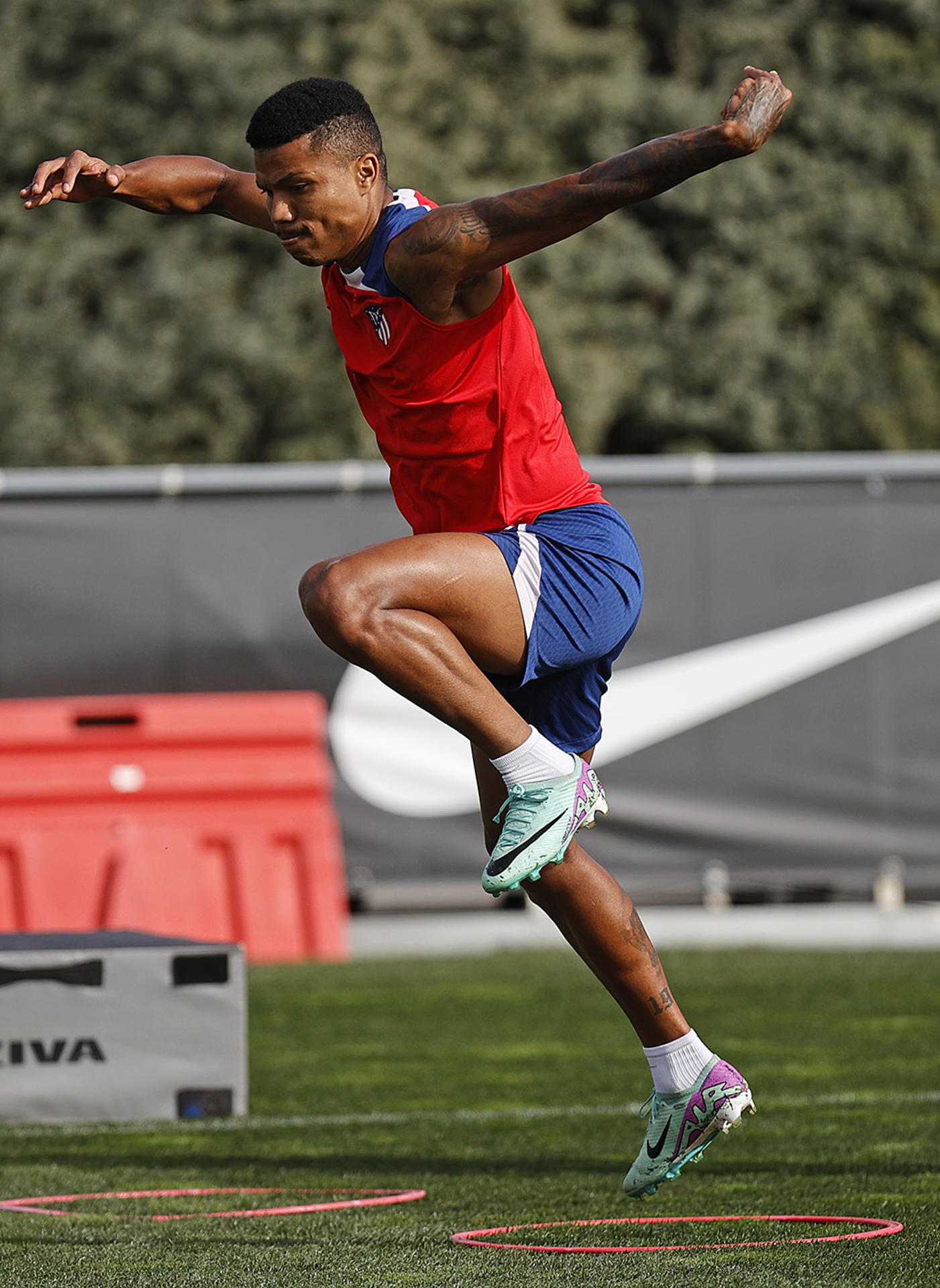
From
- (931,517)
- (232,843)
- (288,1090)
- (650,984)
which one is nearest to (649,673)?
(931,517)

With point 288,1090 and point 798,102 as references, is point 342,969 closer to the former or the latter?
point 288,1090

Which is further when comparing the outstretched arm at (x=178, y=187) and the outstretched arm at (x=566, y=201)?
the outstretched arm at (x=178, y=187)

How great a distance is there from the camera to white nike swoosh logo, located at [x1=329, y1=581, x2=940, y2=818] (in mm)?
10102

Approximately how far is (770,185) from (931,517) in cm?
1325

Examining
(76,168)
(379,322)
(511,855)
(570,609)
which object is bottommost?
(511,855)

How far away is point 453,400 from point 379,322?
24cm

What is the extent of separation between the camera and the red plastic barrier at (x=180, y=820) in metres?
9.41

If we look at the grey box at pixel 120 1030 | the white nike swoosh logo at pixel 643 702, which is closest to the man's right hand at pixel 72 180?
the grey box at pixel 120 1030

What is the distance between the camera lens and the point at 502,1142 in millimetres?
5176

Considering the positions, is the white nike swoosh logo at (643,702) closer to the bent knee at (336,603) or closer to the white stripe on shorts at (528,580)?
the white stripe on shorts at (528,580)

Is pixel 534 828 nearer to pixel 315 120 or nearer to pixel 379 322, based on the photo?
pixel 379 322

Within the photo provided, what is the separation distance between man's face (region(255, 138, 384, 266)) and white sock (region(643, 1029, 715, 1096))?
6.68 feet

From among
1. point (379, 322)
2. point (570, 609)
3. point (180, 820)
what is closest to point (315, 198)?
point (379, 322)

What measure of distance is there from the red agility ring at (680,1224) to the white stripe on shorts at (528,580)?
1328 millimetres
